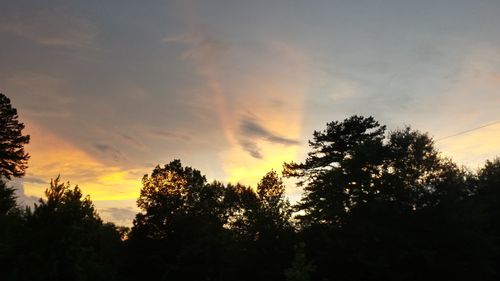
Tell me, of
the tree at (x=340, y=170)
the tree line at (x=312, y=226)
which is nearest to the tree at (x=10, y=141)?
the tree line at (x=312, y=226)

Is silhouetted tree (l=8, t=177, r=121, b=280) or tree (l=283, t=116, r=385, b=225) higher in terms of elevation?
tree (l=283, t=116, r=385, b=225)

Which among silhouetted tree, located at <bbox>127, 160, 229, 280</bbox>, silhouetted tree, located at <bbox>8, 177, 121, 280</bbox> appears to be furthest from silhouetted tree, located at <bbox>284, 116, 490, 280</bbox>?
silhouetted tree, located at <bbox>8, 177, 121, 280</bbox>

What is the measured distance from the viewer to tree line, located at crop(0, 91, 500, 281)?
18766mm

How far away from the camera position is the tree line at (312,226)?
18766mm

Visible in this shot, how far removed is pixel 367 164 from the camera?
4219 centimetres

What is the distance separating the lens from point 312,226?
4222 centimetres

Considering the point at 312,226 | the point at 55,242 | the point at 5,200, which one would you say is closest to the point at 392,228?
the point at 312,226

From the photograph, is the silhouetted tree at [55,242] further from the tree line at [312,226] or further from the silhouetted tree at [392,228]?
the silhouetted tree at [392,228]

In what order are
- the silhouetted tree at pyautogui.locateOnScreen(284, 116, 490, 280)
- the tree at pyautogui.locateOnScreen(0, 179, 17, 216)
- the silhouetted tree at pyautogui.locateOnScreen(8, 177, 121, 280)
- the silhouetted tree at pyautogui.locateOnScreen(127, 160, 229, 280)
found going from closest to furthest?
the silhouetted tree at pyautogui.locateOnScreen(8, 177, 121, 280) → the silhouetted tree at pyautogui.locateOnScreen(284, 116, 490, 280) → the tree at pyautogui.locateOnScreen(0, 179, 17, 216) → the silhouetted tree at pyautogui.locateOnScreen(127, 160, 229, 280)

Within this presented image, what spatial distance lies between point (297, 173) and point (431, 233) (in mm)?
25383

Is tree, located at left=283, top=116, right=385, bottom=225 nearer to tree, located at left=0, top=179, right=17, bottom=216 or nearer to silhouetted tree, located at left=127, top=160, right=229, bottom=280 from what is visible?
silhouetted tree, located at left=127, top=160, right=229, bottom=280

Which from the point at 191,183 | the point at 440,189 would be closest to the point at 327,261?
the point at 440,189

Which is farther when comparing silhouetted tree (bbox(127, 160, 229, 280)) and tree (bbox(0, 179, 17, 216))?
silhouetted tree (bbox(127, 160, 229, 280))

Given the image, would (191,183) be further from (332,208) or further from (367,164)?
(367,164)
